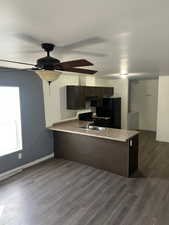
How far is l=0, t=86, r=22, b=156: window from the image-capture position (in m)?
3.72

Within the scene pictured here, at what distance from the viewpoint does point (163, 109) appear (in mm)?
5766

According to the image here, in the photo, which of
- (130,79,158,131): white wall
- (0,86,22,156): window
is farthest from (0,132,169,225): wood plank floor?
(130,79,158,131): white wall

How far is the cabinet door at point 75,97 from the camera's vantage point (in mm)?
4926

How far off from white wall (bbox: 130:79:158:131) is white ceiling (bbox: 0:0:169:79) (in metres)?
5.76

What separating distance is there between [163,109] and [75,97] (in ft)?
10.4

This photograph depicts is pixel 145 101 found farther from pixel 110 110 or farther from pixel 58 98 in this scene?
pixel 58 98

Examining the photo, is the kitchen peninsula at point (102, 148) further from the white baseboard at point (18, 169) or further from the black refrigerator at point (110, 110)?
the black refrigerator at point (110, 110)

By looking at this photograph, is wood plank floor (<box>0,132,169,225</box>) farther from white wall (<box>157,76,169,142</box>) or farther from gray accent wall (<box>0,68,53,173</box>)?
white wall (<box>157,76,169,142</box>)

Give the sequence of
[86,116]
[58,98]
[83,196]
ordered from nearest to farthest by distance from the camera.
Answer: [83,196] → [58,98] → [86,116]

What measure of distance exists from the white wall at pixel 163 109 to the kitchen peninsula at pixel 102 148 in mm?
2519

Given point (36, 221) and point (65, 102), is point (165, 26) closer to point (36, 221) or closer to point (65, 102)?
point (36, 221)

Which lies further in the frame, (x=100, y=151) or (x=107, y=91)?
(x=107, y=91)

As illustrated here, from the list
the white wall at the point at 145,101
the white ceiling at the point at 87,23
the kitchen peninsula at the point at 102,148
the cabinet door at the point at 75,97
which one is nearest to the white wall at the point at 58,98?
the cabinet door at the point at 75,97

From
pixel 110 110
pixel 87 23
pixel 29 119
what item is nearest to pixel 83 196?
pixel 29 119
